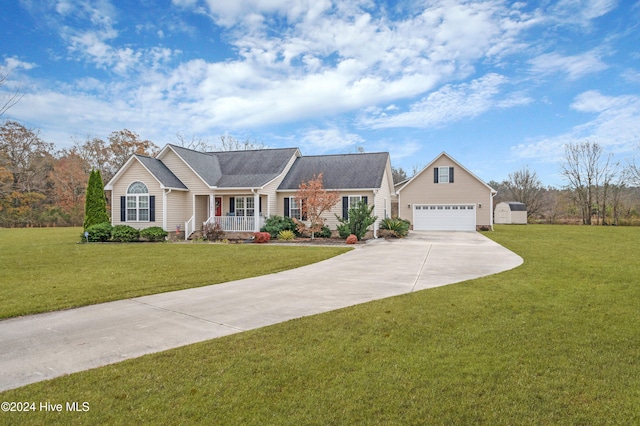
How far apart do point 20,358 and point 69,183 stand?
146 feet

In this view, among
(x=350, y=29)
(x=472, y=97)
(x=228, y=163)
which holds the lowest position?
(x=228, y=163)

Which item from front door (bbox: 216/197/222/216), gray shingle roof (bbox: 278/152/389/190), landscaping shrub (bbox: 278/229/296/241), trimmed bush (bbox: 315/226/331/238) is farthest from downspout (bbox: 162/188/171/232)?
trimmed bush (bbox: 315/226/331/238)

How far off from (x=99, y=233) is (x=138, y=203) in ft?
8.59

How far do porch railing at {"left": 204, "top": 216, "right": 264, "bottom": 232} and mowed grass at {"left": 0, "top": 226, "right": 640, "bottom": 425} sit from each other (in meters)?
15.6

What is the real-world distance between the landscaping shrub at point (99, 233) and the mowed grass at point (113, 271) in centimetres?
430

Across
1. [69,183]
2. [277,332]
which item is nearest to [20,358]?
[277,332]

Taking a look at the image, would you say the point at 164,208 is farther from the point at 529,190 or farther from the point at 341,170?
the point at 529,190

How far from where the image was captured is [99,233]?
19.2m

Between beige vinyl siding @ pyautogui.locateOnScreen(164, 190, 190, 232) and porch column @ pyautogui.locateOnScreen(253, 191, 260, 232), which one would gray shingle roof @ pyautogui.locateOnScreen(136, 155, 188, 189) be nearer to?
beige vinyl siding @ pyautogui.locateOnScreen(164, 190, 190, 232)

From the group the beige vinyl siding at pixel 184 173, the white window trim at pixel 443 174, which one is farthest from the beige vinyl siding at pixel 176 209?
the white window trim at pixel 443 174

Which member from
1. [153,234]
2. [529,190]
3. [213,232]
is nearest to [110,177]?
[153,234]

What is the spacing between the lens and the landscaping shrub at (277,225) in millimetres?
20266

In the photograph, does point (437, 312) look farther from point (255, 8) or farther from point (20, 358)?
point (255, 8)

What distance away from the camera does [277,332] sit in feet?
16.1
